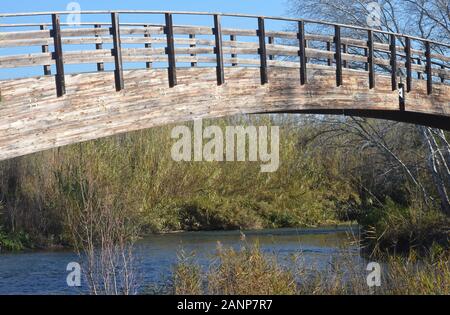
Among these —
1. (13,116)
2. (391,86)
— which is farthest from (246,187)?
(13,116)

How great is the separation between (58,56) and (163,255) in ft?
34.2

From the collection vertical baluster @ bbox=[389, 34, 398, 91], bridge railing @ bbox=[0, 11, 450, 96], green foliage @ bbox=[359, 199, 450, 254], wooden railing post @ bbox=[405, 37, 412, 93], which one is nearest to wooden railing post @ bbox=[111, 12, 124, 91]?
bridge railing @ bbox=[0, 11, 450, 96]

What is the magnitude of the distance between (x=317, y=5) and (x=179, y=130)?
11.1 m

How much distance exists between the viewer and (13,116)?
13156 mm

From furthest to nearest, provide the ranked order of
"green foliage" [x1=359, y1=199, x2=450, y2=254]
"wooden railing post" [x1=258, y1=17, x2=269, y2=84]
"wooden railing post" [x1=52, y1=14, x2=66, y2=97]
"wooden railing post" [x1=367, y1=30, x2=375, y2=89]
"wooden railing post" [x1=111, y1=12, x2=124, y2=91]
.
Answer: "green foliage" [x1=359, y1=199, x2=450, y2=254], "wooden railing post" [x1=367, y1=30, x2=375, y2=89], "wooden railing post" [x1=258, y1=17, x2=269, y2=84], "wooden railing post" [x1=111, y1=12, x2=124, y2=91], "wooden railing post" [x1=52, y1=14, x2=66, y2=97]

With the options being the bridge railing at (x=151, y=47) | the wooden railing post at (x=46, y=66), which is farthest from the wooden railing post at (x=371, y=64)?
the wooden railing post at (x=46, y=66)

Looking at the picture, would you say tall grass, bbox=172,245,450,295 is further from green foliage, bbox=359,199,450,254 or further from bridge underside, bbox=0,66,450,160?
green foliage, bbox=359,199,450,254

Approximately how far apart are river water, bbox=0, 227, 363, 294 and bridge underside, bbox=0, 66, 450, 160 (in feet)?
8.20

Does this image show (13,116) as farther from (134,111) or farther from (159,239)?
(159,239)

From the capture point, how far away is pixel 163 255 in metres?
23.5

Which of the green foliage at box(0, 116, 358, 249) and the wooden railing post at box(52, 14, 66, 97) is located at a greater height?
the wooden railing post at box(52, 14, 66, 97)

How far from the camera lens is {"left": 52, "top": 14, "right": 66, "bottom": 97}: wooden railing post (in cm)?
1380

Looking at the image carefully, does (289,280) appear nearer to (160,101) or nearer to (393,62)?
(160,101)
